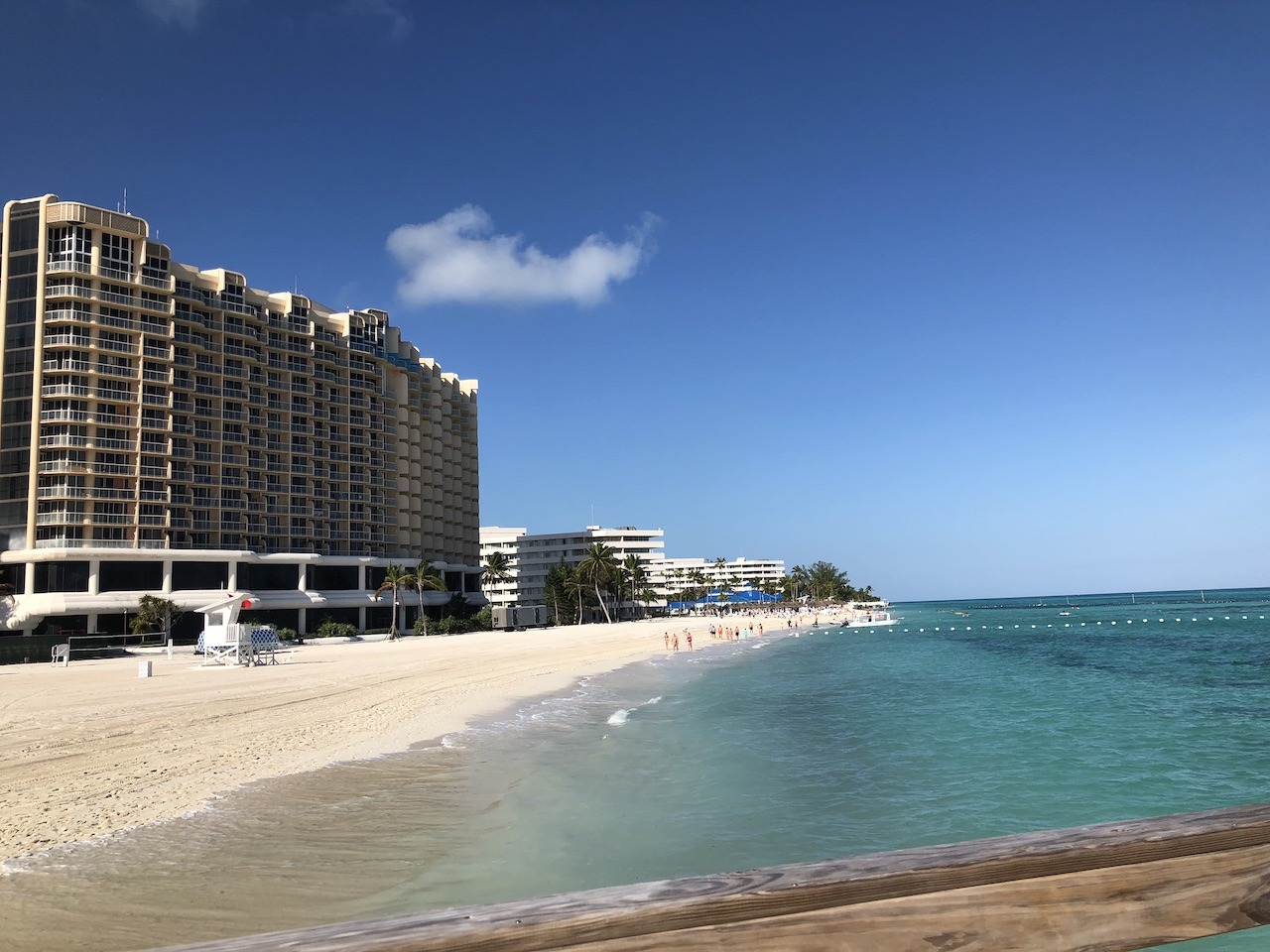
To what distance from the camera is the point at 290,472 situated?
3150 inches

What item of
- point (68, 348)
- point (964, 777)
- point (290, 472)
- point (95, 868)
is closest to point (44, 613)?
point (68, 348)

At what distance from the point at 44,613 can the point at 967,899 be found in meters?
70.2

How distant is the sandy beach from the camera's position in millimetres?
13055

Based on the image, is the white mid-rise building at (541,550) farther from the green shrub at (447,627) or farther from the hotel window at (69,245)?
the hotel window at (69,245)

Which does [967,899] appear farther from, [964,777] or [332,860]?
[964,777]

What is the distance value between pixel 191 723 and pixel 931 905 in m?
23.3

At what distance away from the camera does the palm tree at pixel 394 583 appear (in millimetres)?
73287

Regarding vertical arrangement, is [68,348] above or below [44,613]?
above

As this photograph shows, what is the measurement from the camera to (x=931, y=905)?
1.77 m

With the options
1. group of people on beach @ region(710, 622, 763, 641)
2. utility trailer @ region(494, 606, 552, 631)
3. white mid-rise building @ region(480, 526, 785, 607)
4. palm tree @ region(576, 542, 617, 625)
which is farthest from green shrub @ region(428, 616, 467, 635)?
white mid-rise building @ region(480, 526, 785, 607)

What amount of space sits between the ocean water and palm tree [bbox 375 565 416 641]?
150 feet

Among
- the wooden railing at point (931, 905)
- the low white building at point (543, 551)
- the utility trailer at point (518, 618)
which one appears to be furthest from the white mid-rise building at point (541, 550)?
the wooden railing at point (931, 905)

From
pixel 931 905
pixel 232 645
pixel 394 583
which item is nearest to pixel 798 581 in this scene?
pixel 394 583

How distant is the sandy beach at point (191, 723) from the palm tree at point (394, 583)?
27127 mm
